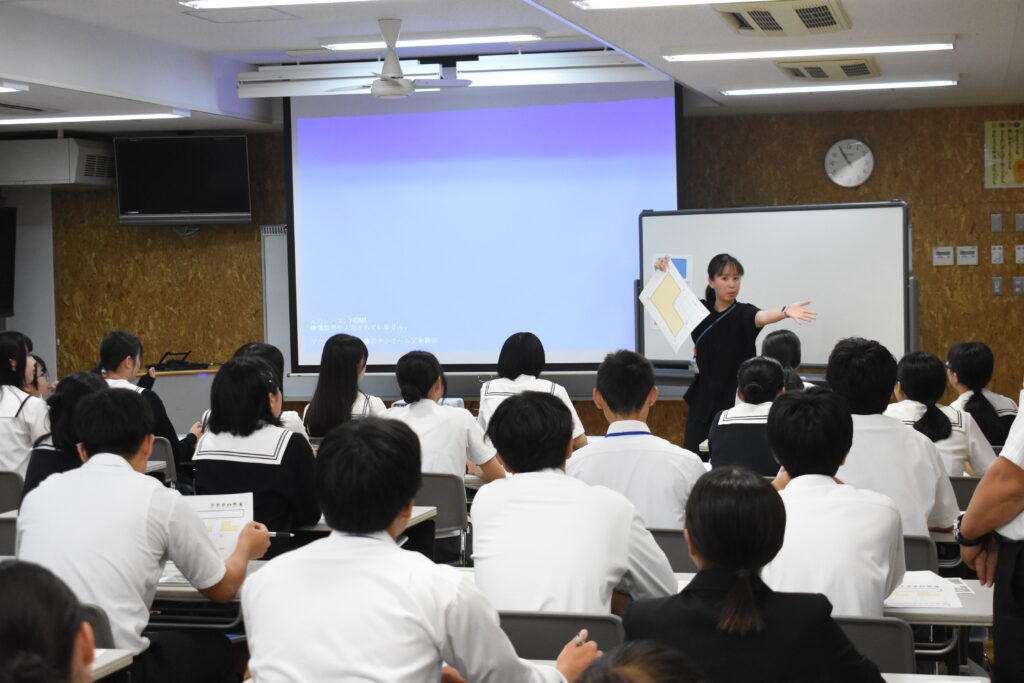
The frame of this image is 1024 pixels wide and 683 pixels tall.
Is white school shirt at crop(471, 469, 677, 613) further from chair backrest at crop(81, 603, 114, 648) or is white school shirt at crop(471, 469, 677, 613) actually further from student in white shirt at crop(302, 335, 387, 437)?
student in white shirt at crop(302, 335, 387, 437)

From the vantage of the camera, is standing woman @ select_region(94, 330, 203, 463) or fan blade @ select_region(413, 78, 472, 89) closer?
standing woman @ select_region(94, 330, 203, 463)

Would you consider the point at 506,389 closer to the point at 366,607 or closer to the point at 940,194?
the point at 366,607

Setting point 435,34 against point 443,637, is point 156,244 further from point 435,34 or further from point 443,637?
point 443,637

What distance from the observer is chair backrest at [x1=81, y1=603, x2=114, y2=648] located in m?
2.41

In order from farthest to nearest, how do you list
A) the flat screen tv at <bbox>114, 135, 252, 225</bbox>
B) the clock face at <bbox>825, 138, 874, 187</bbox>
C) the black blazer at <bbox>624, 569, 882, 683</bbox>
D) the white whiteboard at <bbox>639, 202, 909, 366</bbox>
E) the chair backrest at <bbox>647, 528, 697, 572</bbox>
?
the flat screen tv at <bbox>114, 135, 252, 225</bbox>, the clock face at <bbox>825, 138, 874, 187</bbox>, the white whiteboard at <bbox>639, 202, 909, 366</bbox>, the chair backrest at <bbox>647, 528, 697, 572</bbox>, the black blazer at <bbox>624, 569, 882, 683</bbox>

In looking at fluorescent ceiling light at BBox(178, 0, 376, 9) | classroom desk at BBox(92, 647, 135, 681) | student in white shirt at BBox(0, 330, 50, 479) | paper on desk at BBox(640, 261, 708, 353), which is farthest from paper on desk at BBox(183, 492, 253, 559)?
paper on desk at BBox(640, 261, 708, 353)

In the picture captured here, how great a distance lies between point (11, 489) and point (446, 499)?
69.4 inches

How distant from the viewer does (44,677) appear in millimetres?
1122

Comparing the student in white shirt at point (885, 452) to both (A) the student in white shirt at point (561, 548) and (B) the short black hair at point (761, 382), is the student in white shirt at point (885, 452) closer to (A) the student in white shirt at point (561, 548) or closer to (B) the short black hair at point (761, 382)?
(B) the short black hair at point (761, 382)

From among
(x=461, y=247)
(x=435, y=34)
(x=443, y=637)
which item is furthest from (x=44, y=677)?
(x=461, y=247)

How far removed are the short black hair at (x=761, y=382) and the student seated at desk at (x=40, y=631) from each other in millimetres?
3204

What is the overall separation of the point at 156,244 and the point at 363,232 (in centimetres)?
205

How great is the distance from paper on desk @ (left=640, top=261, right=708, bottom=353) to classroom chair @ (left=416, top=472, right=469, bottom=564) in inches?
82.6

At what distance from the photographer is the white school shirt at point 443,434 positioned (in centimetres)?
466
